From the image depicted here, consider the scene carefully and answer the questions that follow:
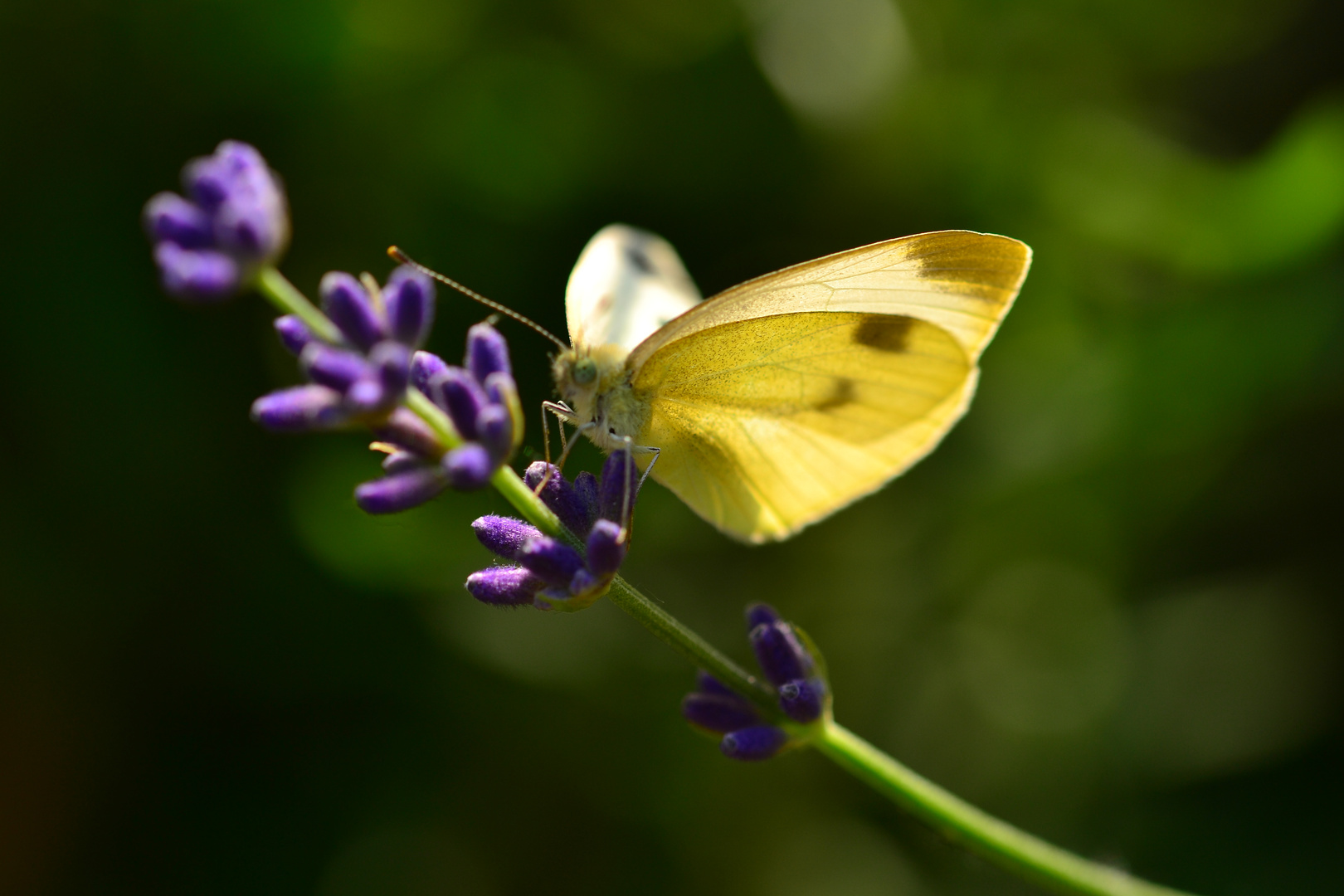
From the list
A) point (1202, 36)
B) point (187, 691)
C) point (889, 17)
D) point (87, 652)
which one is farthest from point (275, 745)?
point (1202, 36)

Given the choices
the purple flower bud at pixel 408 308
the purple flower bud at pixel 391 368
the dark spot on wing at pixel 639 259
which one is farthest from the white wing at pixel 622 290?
the purple flower bud at pixel 391 368

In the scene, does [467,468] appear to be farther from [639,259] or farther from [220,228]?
[639,259]

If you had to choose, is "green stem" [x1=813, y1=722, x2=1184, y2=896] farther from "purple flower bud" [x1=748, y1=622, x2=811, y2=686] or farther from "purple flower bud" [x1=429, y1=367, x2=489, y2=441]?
"purple flower bud" [x1=429, y1=367, x2=489, y2=441]

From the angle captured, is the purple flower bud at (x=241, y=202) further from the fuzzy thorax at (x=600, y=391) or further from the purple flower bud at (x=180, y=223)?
the fuzzy thorax at (x=600, y=391)

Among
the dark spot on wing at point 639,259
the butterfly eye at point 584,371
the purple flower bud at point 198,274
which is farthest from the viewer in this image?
the dark spot on wing at point 639,259

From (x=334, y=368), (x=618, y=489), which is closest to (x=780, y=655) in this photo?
(x=618, y=489)

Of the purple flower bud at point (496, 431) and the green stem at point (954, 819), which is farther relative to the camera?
the green stem at point (954, 819)
